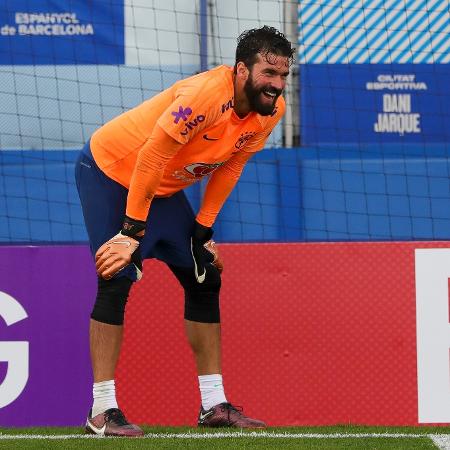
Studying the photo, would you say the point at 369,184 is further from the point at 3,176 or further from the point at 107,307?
the point at 107,307

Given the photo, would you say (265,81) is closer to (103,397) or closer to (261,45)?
(261,45)

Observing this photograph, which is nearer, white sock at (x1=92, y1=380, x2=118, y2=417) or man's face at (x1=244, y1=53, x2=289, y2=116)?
man's face at (x1=244, y1=53, x2=289, y2=116)

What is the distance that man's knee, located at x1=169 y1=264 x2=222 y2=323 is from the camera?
5000mm

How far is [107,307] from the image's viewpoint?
469 cm

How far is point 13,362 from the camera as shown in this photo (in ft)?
17.5

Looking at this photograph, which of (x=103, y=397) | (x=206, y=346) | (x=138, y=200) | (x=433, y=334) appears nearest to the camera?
(x=138, y=200)

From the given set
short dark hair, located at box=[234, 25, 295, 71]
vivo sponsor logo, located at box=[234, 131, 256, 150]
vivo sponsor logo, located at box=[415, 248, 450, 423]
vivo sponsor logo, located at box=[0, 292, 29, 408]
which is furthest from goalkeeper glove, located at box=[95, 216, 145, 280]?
vivo sponsor logo, located at box=[415, 248, 450, 423]

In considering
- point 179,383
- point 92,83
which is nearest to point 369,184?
point 92,83

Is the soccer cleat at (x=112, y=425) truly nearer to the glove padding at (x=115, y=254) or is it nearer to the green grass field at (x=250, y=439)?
the green grass field at (x=250, y=439)

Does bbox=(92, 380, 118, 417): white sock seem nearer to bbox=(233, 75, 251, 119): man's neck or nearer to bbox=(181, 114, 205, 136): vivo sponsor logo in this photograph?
bbox=(181, 114, 205, 136): vivo sponsor logo

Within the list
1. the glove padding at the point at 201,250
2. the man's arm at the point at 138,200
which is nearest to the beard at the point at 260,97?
the man's arm at the point at 138,200

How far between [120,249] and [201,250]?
0.49 meters

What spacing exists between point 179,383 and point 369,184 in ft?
7.73

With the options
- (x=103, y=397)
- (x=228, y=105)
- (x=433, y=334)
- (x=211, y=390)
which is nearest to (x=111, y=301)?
(x=103, y=397)
